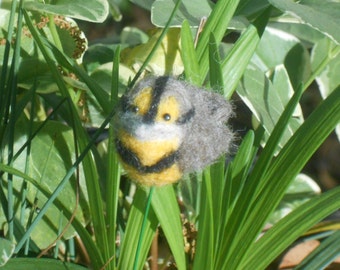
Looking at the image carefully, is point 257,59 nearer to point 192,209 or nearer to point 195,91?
point 192,209

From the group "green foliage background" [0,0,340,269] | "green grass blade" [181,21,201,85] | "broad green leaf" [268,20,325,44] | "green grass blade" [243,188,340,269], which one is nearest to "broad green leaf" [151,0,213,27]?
"green foliage background" [0,0,340,269]

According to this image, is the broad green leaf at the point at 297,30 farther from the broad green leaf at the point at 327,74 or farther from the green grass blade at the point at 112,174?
the green grass blade at the point at 112,174

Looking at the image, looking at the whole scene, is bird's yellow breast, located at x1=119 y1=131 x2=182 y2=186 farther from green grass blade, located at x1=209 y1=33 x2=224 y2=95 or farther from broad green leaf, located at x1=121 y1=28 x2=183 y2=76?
broad green leaf, located at x1=121 y1=28 x2=183 y2=76

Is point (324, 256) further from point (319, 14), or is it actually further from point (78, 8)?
point (78, 8)

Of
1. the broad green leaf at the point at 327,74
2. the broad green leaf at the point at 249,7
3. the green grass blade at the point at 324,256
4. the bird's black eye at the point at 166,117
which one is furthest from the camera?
the broad green leaf at the point at 327,74

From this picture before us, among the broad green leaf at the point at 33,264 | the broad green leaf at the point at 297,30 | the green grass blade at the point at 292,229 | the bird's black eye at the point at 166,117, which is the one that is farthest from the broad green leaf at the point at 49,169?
the broad green leaf at the point at 297,30

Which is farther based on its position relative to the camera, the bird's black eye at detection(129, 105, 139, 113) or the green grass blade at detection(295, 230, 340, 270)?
the green grass blade at detection(295, 230, 340, 270)

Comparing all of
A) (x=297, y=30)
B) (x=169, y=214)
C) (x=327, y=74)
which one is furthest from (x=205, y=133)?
(x=297, y=30)
